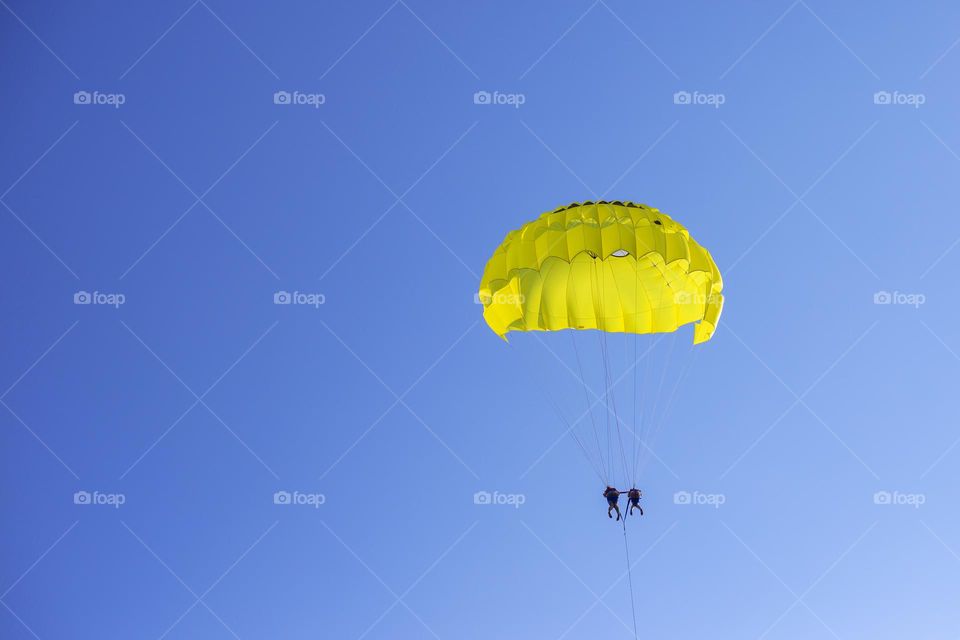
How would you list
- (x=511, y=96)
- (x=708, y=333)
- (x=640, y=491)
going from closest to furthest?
(x=640, y=491)
(x=708, y=333)
(x=511, y=96)

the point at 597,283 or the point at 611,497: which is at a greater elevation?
the point at 597,283

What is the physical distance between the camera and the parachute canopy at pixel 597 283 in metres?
18.4

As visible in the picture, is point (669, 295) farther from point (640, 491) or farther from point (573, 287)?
point (640, 491)

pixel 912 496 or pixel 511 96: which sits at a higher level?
pixel 511 96

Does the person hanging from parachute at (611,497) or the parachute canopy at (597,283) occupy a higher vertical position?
the parachute canopy at (597,283)

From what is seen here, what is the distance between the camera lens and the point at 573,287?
1916 centimetres

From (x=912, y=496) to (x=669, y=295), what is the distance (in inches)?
389

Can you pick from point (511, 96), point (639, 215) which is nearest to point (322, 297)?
point (511, 96)

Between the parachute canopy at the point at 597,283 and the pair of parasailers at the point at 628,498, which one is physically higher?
the parachute canopy at the point at 597,283

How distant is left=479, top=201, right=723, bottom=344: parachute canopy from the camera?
18.4m

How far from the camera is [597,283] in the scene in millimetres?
19188

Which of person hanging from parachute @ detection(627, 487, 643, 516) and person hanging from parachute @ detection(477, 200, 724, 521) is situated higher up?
person hanging from parachute @ detection(477, 200, 724, 521)

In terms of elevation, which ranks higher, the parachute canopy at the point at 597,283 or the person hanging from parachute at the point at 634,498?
the parachute canopy at the point at 597,283

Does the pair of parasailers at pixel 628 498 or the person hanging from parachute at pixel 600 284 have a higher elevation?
the person hanging from parachute at pixel 600 284
